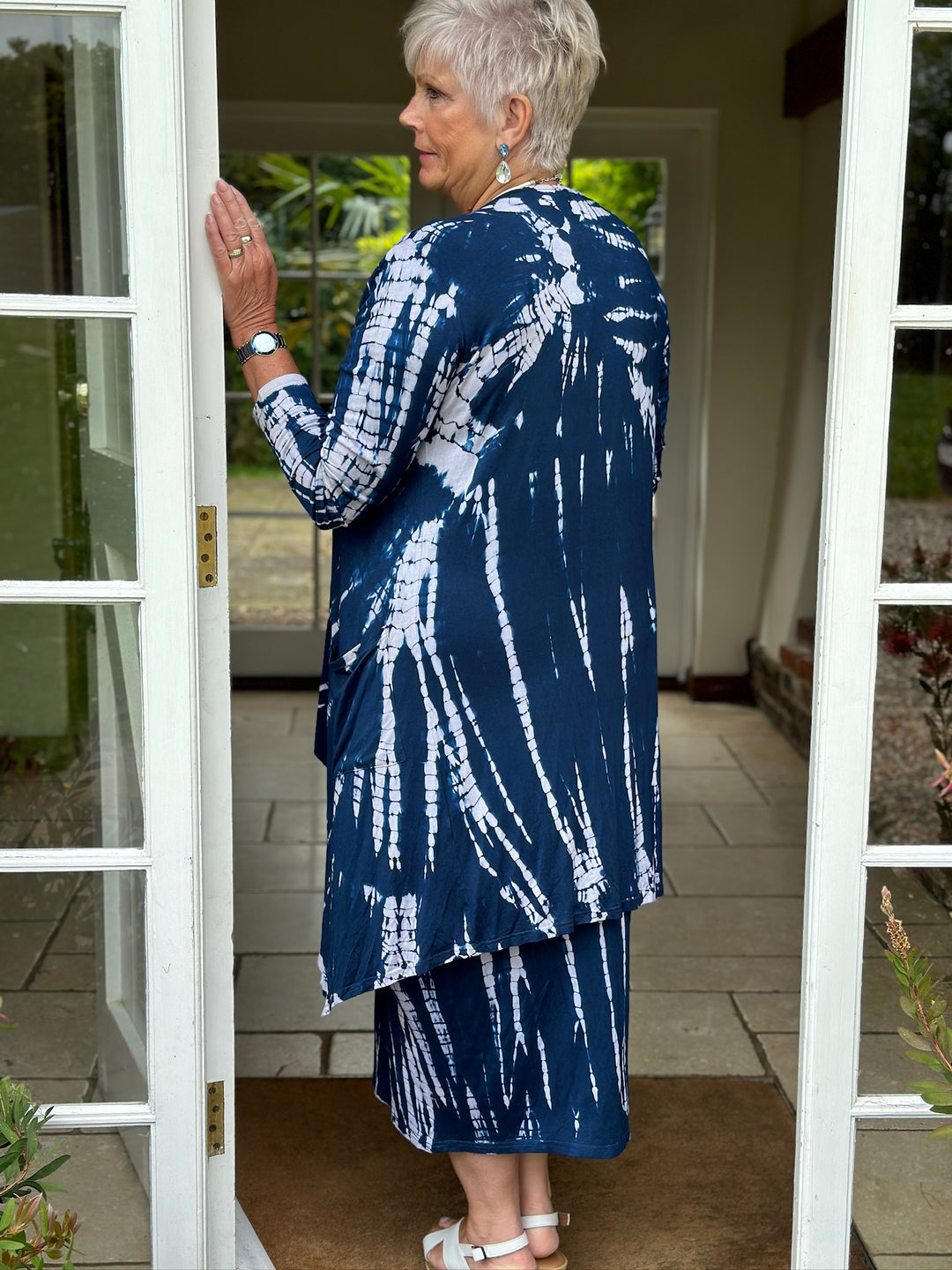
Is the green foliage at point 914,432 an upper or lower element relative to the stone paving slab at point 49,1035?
upper

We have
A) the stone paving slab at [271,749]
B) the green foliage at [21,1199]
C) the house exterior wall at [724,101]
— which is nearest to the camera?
the green foliage at [21,1199]

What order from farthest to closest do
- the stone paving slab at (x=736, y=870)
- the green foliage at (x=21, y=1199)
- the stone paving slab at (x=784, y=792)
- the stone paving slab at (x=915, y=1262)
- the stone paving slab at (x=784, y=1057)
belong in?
the stone paving slab at (x=784, y=792) < the stone paving slab at (x=736, y=870) < the stone paving slab at (x=784, y=1057) < the stone paving slab at (x=915, y=1262) < the green foliage at (x=21, y=1199)

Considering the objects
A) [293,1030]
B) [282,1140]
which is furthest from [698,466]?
[282,1140]

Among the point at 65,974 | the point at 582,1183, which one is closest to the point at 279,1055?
the point at 582,1183

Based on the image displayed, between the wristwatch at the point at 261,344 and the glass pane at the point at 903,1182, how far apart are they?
4.23 ft

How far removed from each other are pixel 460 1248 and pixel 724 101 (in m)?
4.36

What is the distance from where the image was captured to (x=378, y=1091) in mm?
2014

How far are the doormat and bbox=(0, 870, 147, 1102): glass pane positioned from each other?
45 cm

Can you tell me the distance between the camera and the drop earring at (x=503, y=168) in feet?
5.53

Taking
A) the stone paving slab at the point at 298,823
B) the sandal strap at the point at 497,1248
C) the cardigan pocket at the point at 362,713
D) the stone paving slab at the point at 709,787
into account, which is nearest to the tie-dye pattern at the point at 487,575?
the cardigan pocket at the point at 362,713

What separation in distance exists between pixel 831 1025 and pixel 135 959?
94 cm

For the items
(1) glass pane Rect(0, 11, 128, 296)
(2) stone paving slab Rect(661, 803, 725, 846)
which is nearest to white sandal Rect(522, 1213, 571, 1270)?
(1) glass pane Rect(0, 11, 128, 296)

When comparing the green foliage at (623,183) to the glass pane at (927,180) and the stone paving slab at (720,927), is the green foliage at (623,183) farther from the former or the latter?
the stone paving slab at (720,927)

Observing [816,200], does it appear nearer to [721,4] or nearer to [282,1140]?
[721,4]
